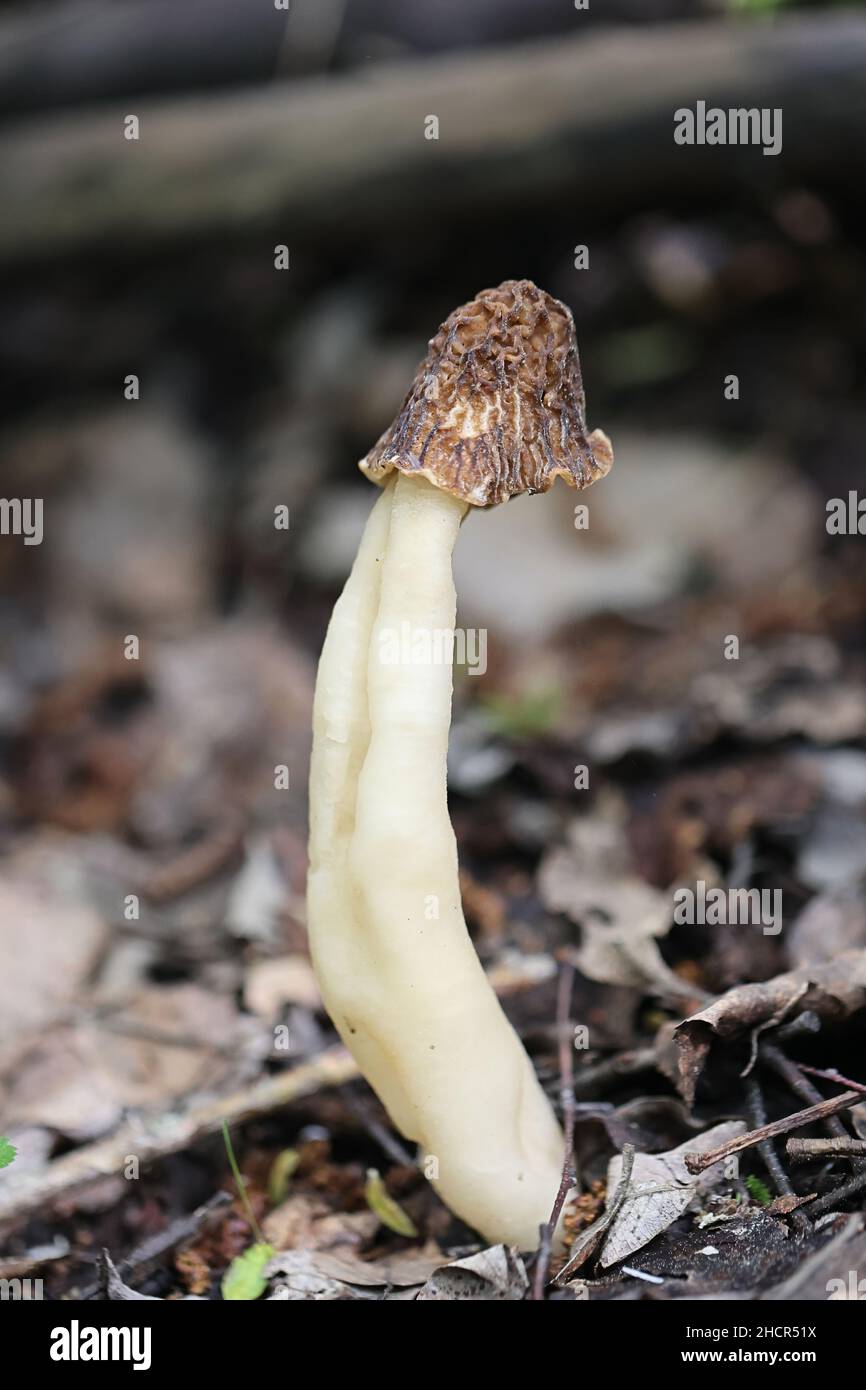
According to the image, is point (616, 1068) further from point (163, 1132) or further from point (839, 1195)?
point (163, 1132)

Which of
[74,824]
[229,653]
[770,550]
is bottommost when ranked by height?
[74,824]

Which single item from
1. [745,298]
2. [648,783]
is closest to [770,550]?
[745,298]

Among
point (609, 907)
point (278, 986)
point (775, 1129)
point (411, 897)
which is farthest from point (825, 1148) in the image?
point (278, 986)

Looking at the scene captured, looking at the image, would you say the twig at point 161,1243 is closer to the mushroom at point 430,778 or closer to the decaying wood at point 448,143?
the mushroom at point 430,778

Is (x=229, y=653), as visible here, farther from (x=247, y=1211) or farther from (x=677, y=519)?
(x=247, y=1211)

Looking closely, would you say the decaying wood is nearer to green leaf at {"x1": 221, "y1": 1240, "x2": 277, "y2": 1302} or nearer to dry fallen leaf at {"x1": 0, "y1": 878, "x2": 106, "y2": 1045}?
dry fallen leaf at {"x1": 0, "y1": 878, "x2": 106, "y2": 1045}

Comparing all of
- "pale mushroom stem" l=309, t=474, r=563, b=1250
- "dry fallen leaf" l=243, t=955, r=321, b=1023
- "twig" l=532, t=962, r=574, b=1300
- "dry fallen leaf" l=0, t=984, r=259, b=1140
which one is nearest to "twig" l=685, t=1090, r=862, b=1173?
"twig" l=532, t=962, r=574, b=1300
